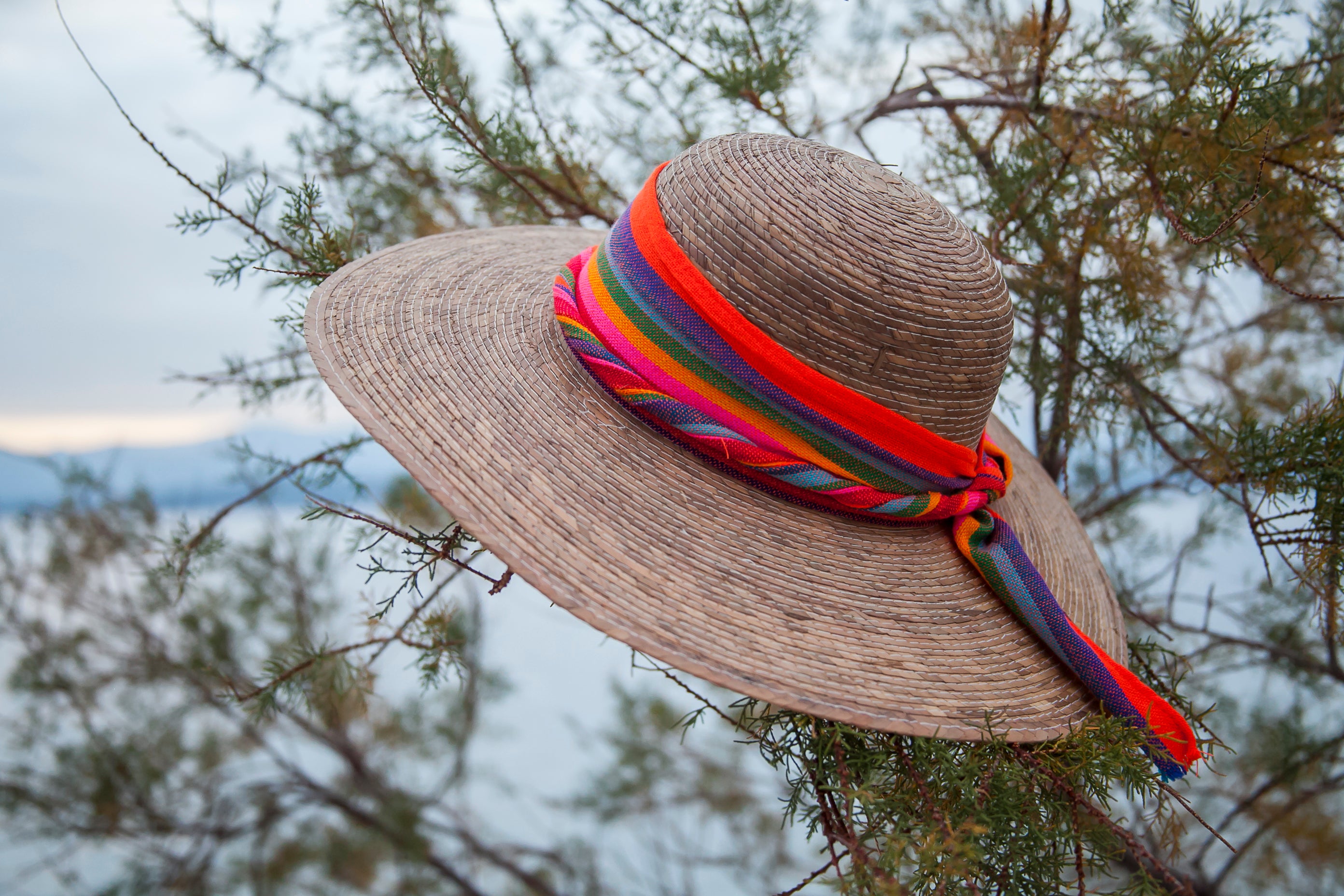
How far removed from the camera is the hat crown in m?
0.72

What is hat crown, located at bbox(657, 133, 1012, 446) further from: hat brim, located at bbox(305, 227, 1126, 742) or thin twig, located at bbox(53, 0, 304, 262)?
thin twig, located at bbox(53, 0, 304, 262)

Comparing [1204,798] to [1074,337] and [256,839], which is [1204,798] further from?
[256,839]

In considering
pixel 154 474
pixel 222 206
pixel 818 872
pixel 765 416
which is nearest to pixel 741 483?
pixel 765 416

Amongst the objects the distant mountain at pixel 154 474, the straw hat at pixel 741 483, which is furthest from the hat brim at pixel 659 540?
the distant mountain at pixel 154 474

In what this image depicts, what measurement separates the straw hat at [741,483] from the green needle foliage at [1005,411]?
10 centimetres

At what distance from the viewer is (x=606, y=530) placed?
656mm

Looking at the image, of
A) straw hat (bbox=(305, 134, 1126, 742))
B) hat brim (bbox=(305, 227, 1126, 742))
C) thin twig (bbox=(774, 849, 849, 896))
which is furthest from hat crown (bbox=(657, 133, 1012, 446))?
thin twig (bbox=(774, 849, 849, 896))

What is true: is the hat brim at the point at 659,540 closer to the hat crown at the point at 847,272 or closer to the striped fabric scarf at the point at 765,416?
the striped fabric scarf at the point at 765,416

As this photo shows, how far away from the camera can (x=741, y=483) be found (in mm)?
777

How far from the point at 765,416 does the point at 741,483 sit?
Result: 7 centimetres

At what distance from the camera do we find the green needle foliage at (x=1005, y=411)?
0.80 metres

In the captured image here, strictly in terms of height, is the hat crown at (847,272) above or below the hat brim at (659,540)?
above

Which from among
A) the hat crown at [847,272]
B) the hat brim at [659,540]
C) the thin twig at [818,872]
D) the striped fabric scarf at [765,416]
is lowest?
the thin twig at [818,872]

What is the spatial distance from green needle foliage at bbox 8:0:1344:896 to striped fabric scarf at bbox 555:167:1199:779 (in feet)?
0.21
